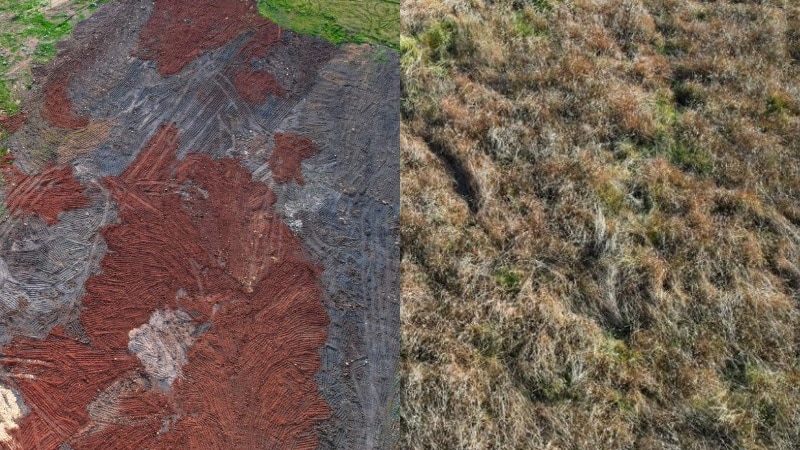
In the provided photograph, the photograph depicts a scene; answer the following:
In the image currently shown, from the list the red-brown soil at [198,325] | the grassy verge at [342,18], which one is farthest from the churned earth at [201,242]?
the grassy verge at [342,18]

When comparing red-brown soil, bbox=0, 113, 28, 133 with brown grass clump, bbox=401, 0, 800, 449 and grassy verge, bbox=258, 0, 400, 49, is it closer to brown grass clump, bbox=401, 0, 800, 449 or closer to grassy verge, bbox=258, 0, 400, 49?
grassy verge, bbox=258, 0, 400, 49

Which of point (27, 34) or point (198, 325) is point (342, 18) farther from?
point (198, 325)

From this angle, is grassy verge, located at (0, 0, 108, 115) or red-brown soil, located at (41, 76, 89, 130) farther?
grassy verge, located at (0, 0, 108, 115)

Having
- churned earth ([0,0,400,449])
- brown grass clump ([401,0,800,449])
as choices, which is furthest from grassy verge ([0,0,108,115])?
brown grass clump ([401,0,800,449])

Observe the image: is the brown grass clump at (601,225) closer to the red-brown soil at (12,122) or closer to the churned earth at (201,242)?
the churned earth at (201,242)

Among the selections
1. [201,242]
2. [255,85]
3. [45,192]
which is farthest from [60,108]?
[201,242]

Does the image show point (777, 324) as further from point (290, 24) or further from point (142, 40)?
point (142, 40)

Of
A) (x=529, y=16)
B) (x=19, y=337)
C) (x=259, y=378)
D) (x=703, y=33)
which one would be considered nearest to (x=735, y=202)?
(x=703, y=33)
